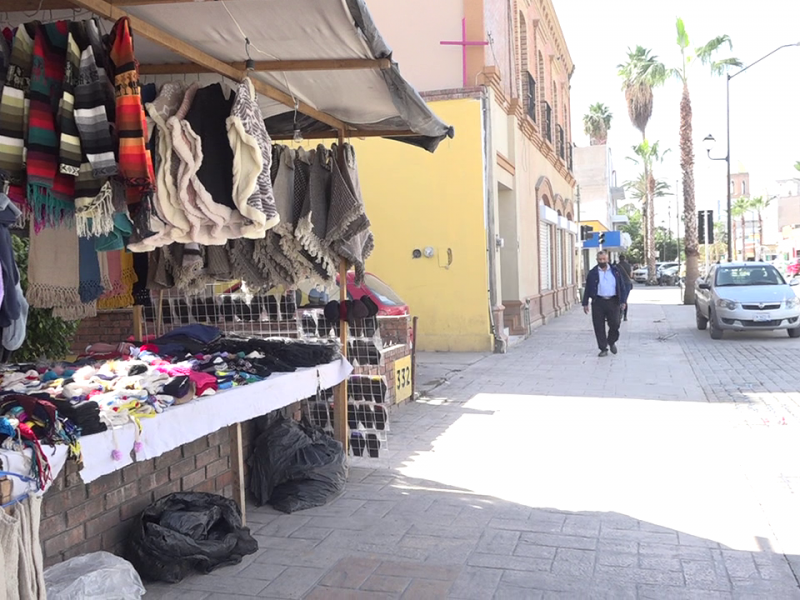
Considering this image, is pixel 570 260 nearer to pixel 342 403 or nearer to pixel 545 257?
pixel 545 257

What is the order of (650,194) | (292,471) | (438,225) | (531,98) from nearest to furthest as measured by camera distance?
(292,471), (438,225), (531,98), (650,194)

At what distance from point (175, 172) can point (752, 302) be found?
1338 cm

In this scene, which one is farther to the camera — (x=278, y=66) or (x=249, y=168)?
(x=278, y=66)

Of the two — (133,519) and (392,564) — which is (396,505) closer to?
(392,564)

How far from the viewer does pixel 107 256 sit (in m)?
5.37

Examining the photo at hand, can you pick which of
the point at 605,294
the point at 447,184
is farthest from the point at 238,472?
the point at 447,184

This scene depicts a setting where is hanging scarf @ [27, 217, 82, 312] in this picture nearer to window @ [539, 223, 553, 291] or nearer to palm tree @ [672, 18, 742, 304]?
window @ [539, 223, 553, 291]

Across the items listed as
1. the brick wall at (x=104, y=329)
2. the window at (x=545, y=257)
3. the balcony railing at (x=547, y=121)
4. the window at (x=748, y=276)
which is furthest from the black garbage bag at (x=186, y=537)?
the balcony railing at (x=547, y=121)

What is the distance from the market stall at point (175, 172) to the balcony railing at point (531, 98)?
12.8 m

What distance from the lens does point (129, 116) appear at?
319cm

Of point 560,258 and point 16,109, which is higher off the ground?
point 16,109

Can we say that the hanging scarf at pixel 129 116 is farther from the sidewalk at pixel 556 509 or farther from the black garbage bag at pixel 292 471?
the black garbage bag at pixel 292 471

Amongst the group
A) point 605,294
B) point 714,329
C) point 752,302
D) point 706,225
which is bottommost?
point 714,329

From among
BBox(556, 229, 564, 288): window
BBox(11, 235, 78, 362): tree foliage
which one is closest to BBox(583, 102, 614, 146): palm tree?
BBox(556, 229, 564, 288): window
